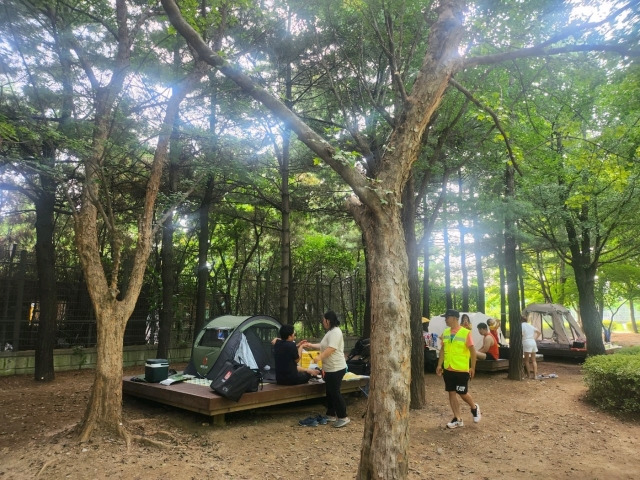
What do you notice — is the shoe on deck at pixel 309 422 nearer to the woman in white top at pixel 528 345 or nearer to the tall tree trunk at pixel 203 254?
the tall tree trunk at pixel 203 254

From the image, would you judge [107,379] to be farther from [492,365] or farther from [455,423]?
[492,365]

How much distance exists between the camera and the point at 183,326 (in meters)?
12.5

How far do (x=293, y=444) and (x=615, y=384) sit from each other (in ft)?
19.4

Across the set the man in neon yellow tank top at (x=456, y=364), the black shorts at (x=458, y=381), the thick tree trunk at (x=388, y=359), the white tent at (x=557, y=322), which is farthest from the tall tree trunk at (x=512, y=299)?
the thick tree trunk at (x=388, y=359)

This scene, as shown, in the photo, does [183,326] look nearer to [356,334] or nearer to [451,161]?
[356,334]

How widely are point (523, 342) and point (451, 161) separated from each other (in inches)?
207

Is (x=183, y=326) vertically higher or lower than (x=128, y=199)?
lower

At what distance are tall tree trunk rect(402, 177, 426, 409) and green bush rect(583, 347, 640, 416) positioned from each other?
330cm

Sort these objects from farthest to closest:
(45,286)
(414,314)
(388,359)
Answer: (45,286) → (414,314) → (388,359)

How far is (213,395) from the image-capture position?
627 centimetres

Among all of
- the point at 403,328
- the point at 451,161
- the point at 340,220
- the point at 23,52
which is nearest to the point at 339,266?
the point at 340,220

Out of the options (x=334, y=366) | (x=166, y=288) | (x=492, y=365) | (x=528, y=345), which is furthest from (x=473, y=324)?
(x=166, y=288)

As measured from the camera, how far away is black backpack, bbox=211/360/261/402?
6172 millimetres

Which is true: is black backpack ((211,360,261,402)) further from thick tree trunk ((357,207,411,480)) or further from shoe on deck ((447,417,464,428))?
thick tree trunk ((357,207,411,480))
